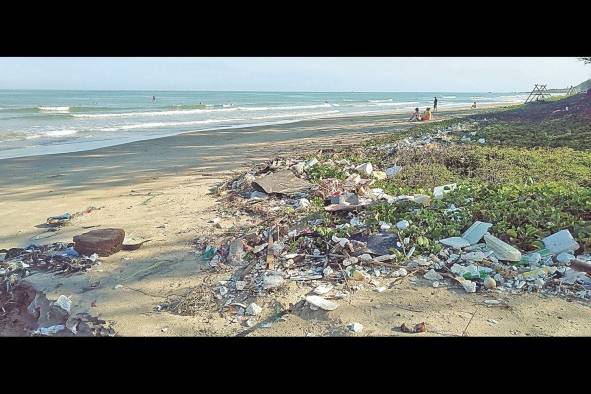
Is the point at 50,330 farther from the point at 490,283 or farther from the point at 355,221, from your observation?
the point at 490,283

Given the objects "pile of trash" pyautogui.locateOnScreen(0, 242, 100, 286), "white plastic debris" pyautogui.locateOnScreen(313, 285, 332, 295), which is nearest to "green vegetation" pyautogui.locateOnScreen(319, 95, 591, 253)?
"white plastic debris" pyautogui.locateOnScreen(313, 285, 332, 295)

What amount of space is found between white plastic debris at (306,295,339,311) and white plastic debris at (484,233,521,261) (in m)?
1.64

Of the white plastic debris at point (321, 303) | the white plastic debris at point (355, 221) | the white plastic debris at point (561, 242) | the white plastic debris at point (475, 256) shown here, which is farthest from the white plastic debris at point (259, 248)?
the white plastic debris at point (561, 242)

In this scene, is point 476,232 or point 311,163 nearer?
point 476,232

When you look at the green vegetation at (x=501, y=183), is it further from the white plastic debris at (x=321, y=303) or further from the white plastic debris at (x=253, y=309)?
the white plastic debris at (x=253, y=309)

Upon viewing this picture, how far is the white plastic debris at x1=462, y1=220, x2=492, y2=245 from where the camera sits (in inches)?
156

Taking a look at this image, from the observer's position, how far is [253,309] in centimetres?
314

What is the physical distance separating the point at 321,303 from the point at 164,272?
5.38 ft

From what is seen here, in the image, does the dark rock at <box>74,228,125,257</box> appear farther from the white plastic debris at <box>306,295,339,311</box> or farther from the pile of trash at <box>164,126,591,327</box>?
the white plastic debris at <box>306,295,339,311</box>

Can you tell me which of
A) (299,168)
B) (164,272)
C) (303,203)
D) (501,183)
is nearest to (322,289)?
(164,272)

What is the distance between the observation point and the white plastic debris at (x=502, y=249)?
364 centimetres

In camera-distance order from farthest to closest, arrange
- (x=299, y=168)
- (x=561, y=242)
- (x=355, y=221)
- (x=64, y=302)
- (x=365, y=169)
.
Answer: (x=299, y=168) → (x=365, y=169) → (x=355, y=221) → (x=561, y=242) → (x=64, y=302)

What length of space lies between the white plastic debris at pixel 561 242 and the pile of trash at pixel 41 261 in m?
4.24
